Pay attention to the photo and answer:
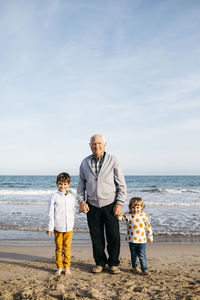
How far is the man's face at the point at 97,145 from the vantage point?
3682 millimetres

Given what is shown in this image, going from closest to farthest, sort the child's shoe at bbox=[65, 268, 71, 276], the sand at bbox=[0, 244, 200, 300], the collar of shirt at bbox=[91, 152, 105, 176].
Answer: the sand at bbox=[0, 244, 200, 300] < the child's shoe at bbox=[65, 268, 71, 276] < the collar of shirt at bbox=[91, 152, 105, 176]

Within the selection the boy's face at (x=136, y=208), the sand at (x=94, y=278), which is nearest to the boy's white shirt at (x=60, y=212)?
the sand at (x=94, y=278)

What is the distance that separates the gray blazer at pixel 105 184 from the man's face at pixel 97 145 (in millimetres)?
149

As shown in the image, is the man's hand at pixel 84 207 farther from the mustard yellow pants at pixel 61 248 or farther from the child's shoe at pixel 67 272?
the child's shoe at pixel 67 272

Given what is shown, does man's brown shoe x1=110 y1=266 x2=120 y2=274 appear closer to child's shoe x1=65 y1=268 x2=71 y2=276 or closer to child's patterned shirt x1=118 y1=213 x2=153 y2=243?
child's patterned shirt x1=118 y1=213 x2=153 y2=243

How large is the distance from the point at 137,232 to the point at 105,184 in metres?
0.85

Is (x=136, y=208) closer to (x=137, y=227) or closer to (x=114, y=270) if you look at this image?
(x=137, y=227)

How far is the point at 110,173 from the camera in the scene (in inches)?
147

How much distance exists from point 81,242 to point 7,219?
3.66 meters

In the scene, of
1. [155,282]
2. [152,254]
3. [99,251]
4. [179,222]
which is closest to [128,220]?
[99,251]

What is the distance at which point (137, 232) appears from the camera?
370 cm

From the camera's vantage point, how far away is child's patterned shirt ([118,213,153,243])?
3684mm

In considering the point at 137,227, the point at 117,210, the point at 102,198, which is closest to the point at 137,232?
the point at 137,227

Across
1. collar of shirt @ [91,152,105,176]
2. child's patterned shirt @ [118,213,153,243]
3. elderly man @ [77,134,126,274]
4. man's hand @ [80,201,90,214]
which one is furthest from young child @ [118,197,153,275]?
collar of shirt @ [91,152,105,176]
